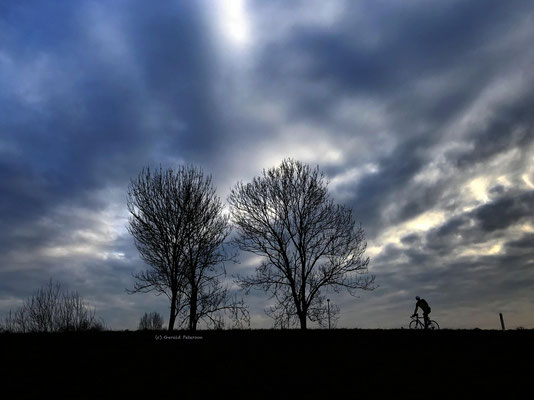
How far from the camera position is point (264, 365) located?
1085 centimetres

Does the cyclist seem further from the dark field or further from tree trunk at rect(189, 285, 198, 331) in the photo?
tree trunk at rect(189, 285, 198, 331)

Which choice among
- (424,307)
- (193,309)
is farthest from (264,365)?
(193,309)

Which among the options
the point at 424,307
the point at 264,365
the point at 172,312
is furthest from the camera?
the point at 172,312

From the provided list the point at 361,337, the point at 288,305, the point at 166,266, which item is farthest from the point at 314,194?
the point at 361,337

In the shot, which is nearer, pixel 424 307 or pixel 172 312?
pixel 424 307

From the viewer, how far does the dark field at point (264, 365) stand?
29.3 feet

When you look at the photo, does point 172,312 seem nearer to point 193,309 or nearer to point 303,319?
point 193,309

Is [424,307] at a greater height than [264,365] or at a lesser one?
greater

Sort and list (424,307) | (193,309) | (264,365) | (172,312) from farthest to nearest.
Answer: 1. (193,309)
2. (172,312)
3. (424,307)
4. (264,365)

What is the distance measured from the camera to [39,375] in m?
9.37

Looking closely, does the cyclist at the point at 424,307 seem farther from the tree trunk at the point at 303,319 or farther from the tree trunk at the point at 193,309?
the tree trunk at the point at 193,309

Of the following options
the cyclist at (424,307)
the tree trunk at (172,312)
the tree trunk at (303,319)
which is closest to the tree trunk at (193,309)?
the tree trunk at (172,312)

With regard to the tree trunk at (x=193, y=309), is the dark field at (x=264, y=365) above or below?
below

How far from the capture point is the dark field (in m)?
8.94
